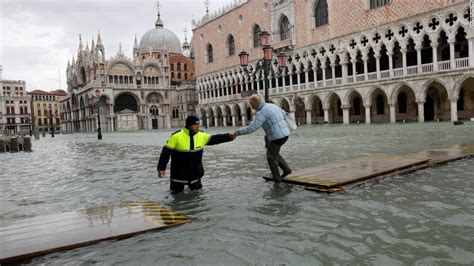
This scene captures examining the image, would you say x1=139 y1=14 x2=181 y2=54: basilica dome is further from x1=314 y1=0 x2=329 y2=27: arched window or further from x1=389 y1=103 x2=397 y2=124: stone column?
x1=389 y1=103 x2=397 y2=124: stone column

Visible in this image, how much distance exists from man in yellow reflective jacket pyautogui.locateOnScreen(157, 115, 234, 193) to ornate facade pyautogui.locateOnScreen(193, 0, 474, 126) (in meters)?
18.7

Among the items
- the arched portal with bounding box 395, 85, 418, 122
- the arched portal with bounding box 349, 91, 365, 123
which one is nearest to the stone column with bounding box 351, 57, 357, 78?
the arched portal with bounding box 349, 91, 365, 123

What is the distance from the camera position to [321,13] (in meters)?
36.8

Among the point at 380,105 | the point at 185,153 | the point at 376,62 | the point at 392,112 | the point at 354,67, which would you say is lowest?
the point at 185,153

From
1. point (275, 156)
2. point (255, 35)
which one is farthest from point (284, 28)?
point (275, 156)

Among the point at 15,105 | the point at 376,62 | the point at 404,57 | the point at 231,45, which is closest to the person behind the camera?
the point at 404,57

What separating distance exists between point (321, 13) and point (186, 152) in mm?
34855

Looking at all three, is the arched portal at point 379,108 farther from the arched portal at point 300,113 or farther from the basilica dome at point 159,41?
the basilica dome at point 159,41

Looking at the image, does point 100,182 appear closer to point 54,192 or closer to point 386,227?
point 54,192

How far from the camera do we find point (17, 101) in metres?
91.9

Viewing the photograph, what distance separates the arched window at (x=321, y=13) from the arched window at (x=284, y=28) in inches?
167

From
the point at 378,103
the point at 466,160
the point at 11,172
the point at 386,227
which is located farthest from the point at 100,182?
the point at 378,103

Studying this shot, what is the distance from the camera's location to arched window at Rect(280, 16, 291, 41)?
41.2 metres

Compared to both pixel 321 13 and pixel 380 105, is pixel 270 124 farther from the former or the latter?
pixel 321 13
